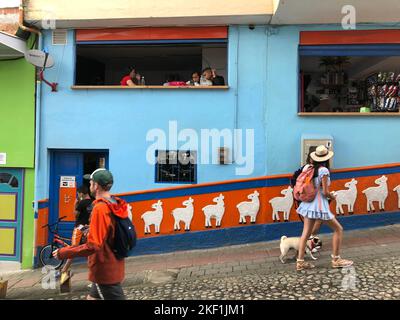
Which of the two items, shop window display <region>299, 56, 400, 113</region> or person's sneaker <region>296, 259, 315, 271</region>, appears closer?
person's sneaker <region>296, 259, 315, 271</region>

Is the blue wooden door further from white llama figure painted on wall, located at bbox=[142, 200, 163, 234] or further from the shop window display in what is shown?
the shop window display

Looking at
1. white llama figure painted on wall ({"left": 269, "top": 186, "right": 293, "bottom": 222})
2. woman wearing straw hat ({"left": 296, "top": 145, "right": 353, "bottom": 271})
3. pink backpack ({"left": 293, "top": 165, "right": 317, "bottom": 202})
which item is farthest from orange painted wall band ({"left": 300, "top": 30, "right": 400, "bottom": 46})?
pink backpack ({"left": 293, "top": 165, "right": 317, "bottom": 202})

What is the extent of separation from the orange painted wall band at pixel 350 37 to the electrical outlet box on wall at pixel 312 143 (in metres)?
1.66

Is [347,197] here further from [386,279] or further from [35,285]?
[35,285]

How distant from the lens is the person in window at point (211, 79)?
25.9ft

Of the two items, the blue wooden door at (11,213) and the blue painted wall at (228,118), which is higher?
the blue painted wall at (228,118)

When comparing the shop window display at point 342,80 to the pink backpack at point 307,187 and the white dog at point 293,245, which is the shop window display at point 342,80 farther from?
the white dog at point 293,245

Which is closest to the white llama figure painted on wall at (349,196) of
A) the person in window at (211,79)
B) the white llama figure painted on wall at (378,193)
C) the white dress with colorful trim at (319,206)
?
the white llama figure painted on wall at (378,193)

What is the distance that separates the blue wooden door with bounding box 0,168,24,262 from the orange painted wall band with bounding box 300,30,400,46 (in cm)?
588

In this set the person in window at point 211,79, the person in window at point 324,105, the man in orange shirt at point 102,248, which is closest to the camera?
the man in orange shirt at point 102,248

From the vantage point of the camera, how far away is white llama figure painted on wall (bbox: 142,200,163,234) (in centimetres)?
777

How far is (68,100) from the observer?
8.01 metres
